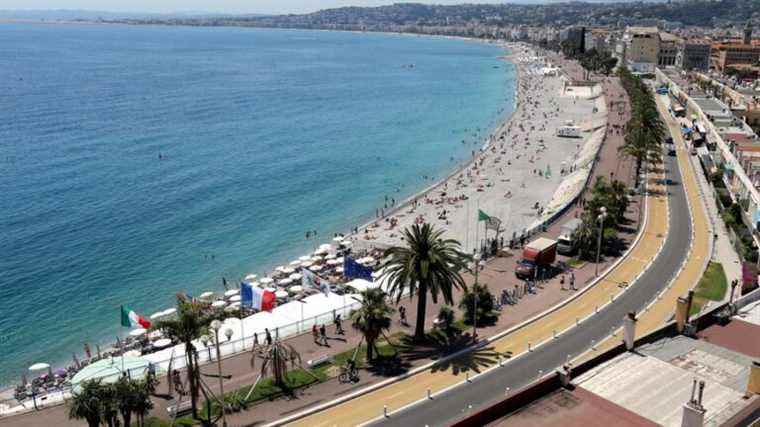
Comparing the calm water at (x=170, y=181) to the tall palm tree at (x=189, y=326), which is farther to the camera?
the calm water at (x=170, y=181)

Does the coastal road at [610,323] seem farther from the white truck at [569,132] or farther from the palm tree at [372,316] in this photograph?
the white truck at [569,132]

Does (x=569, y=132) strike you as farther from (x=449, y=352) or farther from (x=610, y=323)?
(x=449, y=352)

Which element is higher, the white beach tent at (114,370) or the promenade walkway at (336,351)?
the white beach tent at (114,370)

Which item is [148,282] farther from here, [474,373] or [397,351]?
[474,373]

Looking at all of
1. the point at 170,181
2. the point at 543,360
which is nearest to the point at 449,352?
the point at 543,360

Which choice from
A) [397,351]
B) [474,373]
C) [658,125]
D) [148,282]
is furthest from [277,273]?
[658,125]

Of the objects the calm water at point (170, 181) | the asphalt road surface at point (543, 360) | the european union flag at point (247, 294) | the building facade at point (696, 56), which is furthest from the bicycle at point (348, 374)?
the building facade at point (696, 56)
